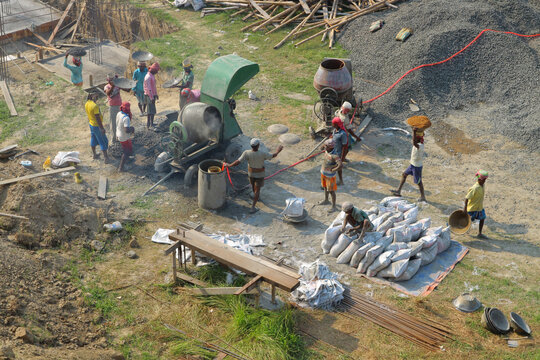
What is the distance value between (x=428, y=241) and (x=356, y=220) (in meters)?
1.36

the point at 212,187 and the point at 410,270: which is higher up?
the point at 212,187

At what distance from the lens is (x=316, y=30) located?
19.7 meters

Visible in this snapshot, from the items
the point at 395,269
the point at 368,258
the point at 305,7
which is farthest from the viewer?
the point at 305,7

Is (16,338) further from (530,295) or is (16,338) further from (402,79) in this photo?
(402,79)

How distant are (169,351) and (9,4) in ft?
66.9

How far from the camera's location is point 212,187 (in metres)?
11.5

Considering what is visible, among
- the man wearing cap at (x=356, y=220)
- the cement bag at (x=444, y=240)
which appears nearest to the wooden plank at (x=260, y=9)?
the man wearing cap at (x=356, y=220)

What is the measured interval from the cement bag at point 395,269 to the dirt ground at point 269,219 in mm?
265

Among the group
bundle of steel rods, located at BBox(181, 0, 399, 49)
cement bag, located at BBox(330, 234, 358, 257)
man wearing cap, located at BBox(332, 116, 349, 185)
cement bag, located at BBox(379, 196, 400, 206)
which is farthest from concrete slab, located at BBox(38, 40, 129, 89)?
cement bag, located at BBox(330, 234, 358, 257)

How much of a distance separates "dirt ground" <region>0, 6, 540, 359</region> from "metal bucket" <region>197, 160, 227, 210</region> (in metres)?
0.21

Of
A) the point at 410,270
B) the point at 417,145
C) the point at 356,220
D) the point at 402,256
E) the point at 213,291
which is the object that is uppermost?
the point at 417,145

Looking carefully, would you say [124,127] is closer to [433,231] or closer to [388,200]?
[388,200]

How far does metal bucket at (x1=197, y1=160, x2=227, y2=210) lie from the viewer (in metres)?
11.4

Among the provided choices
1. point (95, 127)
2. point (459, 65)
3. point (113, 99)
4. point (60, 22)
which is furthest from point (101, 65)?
point (459, 65)
